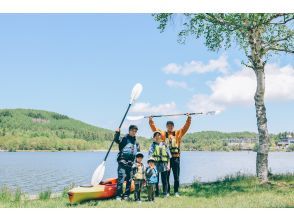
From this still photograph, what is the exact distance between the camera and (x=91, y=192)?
37.0 ft

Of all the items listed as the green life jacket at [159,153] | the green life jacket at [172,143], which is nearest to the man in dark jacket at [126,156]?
the green life jacket at [159,153]

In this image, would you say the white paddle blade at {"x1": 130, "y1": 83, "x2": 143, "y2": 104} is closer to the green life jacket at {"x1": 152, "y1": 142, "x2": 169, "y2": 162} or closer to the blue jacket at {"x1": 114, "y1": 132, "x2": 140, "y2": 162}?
the blue jacket at {"x1": 114, "y1": 132, "x2": 140, "y2": 162}

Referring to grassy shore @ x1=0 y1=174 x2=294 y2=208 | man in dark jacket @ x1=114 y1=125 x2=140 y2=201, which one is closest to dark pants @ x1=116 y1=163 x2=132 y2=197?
man in dark jacket @ x1=114 y1=125 x2=140 y2=201

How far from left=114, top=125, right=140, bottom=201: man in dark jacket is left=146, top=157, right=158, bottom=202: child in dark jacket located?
21.1 inches

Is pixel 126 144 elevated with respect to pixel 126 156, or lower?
elevated

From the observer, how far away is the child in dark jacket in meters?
10.9

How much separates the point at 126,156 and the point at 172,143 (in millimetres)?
1234

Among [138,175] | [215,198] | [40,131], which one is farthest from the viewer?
[40,131]

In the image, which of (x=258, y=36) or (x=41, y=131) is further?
(x=41, y=131)

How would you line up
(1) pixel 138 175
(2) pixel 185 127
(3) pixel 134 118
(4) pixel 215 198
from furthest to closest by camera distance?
1. (3) pixel 134 118
2. (2) pixel 185 127
3. (4) pixel 215 198
4. (1) pixel 138 175

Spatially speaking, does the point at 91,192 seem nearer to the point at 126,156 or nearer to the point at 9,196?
the point at 126,156

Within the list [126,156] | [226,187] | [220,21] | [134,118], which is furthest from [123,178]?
[220,21]
